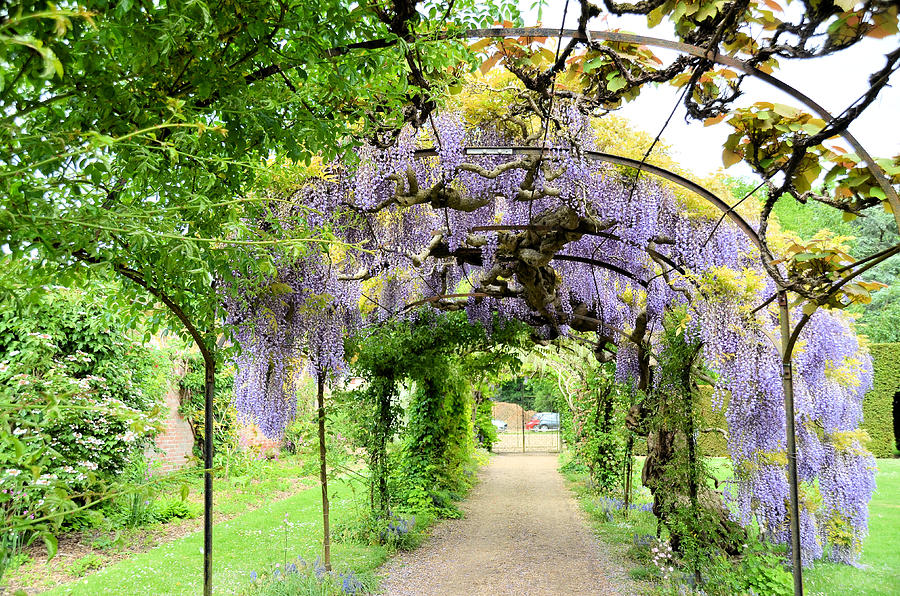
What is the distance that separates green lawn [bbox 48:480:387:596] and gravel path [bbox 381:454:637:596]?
441 mm

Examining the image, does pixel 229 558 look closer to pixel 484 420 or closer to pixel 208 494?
pixel 208 494

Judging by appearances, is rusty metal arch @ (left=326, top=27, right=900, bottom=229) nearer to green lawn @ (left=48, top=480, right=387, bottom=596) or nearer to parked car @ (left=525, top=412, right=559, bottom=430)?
green lawn @ (left=48, top=480, right=387, bottom=596)

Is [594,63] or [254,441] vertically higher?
[594,63]

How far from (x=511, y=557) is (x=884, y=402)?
406 inches

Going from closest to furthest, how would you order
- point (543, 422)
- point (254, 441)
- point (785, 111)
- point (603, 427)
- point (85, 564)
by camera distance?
point (785, 111)
point (85, 564)
point (603, 427)
point (254, 441)
point (543, 422)

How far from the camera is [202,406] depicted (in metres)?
8.10

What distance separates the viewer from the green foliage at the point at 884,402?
12258mm

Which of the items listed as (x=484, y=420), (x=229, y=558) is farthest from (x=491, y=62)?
(x=484, y=420)

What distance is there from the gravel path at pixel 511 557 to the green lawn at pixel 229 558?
1.45ft

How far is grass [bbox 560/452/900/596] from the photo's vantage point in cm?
463

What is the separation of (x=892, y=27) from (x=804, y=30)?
25 cm

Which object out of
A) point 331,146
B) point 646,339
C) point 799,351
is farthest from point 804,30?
point 646,339

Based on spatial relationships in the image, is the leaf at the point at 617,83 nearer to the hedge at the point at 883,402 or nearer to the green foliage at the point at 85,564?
the green foliage at the point at 85,564

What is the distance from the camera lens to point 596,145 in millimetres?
4043
